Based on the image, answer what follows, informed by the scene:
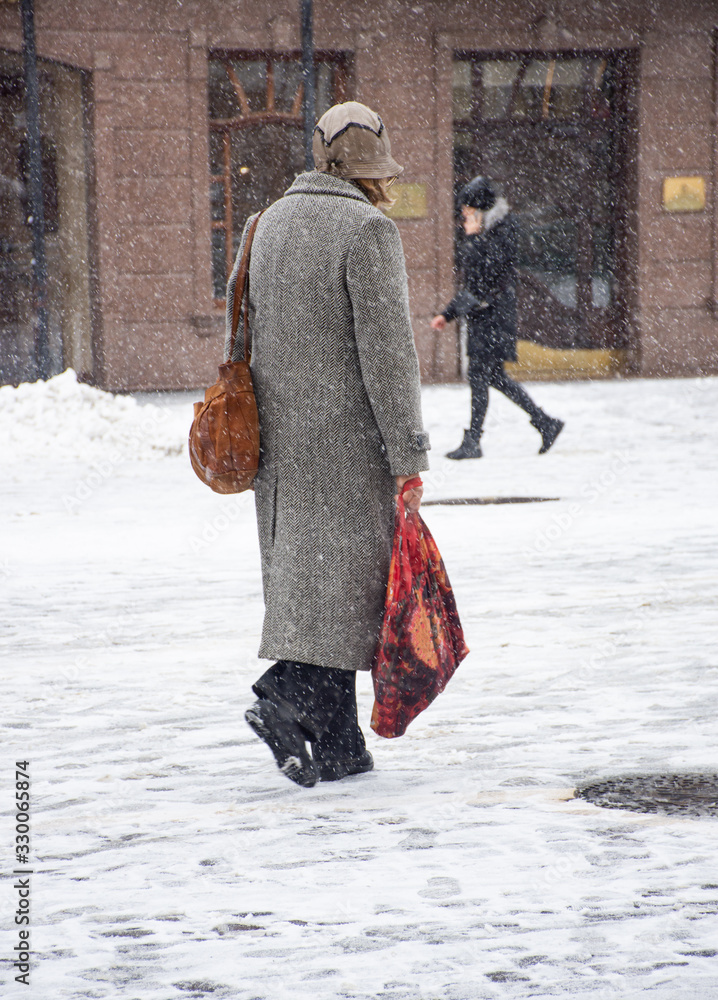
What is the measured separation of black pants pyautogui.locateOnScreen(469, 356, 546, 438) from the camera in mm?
10945

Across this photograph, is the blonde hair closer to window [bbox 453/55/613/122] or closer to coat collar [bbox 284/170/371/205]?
coat collar [bbox 284/170/371/205]

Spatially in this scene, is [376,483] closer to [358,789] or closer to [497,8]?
[358,789]

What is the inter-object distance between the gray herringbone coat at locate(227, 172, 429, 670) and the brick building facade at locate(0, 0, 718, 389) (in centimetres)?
1407

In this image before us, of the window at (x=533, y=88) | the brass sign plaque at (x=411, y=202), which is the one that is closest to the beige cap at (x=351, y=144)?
the brass sign plaque at (x=411, y=202)

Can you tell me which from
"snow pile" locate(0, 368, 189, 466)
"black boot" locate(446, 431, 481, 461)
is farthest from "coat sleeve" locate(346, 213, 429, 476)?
"snow pile" locate(0, 368, 189, 466)

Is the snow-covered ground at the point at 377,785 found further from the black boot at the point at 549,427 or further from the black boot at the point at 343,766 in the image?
the black boot at the point at 549,427

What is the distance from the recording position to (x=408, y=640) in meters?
3.73

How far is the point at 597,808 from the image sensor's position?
3.57 m

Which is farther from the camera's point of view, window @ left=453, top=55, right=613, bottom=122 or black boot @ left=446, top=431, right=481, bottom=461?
window @ left=453, top=55, right=613, bottom=122

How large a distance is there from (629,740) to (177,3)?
50.0 ft

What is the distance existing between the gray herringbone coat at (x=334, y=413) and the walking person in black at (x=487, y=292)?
6.90m

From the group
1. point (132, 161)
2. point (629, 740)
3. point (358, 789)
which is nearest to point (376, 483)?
point (358, 789)

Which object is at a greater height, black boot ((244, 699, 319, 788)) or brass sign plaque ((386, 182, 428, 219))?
brass sign plaque ((386, 182, 428, 219))

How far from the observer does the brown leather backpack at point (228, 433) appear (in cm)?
379
